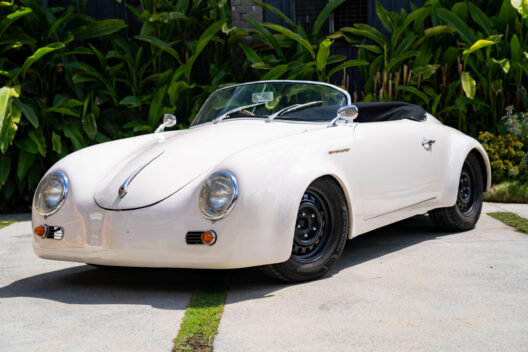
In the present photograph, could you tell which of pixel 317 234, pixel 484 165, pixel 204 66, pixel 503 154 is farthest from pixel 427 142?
pixel 204 66

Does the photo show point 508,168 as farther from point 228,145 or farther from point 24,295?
point 24,295

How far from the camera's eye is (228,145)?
4.20m

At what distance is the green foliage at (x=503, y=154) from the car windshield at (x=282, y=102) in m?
3.65

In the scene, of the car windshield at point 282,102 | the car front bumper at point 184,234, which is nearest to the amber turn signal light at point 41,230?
the car front bumper at point 184,234

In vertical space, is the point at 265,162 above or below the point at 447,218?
above

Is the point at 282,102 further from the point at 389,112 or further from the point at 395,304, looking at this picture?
the point at 395,304

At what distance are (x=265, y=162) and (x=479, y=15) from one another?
19.5 feet

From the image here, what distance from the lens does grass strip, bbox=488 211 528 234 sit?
18.9 ft

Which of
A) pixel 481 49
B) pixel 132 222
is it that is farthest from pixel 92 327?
pixel 481 49

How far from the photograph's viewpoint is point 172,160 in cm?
414

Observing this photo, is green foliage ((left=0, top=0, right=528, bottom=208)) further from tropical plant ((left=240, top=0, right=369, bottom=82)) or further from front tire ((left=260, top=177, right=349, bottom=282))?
front tire ((left=260, top=177, right=349, bottom=282))

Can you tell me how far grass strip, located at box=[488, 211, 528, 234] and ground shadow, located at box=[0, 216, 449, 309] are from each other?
1208 mm

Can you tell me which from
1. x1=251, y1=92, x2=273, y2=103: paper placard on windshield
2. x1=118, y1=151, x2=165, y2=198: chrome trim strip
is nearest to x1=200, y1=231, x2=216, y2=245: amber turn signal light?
x1=118, y1=151, x2=165, y2=198: chrome trim strip

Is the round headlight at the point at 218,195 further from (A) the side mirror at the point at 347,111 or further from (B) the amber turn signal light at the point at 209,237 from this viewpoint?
(A) the side mirror at the point at 347,111
